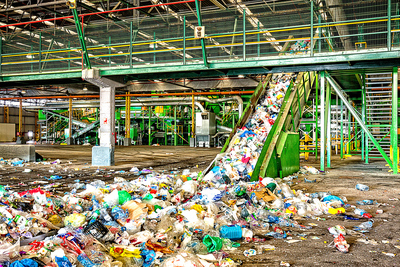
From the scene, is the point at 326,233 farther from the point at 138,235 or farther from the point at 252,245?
the point at 138,235

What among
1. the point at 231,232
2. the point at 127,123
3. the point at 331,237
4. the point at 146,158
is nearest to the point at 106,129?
the point at 146,158

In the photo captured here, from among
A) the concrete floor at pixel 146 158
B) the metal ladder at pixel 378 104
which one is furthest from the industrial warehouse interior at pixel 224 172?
the concrete floor at pixel 146 158

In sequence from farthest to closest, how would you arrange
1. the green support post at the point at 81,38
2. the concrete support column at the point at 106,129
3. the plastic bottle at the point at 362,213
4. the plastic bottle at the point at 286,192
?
the concrete support column at the point at 106,129 → the green support post at the point at 81,38 → the plastic bottle at the point at 286,192 → the plastic bottle at the point at 362,213

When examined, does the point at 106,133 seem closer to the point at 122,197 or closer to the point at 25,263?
the point at 122,197

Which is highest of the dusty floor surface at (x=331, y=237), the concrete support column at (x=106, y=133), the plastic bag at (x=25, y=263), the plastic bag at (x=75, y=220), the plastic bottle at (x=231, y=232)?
the concrete support column at (x=106, y=133)

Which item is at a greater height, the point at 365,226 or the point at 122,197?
the point at 122,197

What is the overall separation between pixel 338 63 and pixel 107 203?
6.59 metres

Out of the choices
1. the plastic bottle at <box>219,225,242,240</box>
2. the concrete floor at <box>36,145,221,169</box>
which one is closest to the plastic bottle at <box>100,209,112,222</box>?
the plastic bottle at <box>219,225,242,240</box>

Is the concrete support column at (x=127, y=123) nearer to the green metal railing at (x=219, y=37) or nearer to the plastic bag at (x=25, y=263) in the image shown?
the green metal railing at (x=219, y=37)

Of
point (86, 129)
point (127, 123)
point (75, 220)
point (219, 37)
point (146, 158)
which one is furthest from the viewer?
point (86, 129)

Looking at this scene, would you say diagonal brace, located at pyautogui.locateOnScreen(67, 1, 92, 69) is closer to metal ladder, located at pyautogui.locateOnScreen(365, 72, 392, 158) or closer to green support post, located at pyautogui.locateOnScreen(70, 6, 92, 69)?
green support post, located at pyautogui.locateOnScreen(70, 6, 92, 69)

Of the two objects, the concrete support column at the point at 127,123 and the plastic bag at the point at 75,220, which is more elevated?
the concrete support column at the point at 127,123

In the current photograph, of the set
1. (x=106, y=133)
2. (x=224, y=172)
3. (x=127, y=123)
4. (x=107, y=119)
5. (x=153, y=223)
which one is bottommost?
(x=153, y=223)

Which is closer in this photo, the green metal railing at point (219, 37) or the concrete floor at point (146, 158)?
the green metal railing at point (219, 37)
